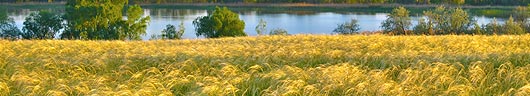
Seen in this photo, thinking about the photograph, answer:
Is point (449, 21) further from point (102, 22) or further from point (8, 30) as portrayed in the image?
point (8, 30)

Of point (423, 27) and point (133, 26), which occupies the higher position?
point (133, 26)

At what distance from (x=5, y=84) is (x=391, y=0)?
4856 inches

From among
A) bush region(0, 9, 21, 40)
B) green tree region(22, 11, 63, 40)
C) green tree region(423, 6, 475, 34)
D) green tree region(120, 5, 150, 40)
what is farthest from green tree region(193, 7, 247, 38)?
green tree region(423, 6, 475, 34)

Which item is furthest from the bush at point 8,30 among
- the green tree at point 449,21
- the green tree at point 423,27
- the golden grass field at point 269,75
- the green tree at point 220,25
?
the golden grass field at point 269,75

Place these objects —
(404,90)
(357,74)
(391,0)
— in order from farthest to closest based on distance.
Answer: (391,0)
(357,74)
(404,90)

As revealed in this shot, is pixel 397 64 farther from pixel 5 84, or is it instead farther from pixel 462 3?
pixel 462 3

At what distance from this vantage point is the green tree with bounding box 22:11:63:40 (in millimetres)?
54812

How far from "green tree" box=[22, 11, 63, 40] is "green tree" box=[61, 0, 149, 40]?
2.26 m

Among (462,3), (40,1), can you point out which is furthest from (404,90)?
(40,1)

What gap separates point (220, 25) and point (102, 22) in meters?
10.3

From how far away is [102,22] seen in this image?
53062mm

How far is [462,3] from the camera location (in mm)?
113562

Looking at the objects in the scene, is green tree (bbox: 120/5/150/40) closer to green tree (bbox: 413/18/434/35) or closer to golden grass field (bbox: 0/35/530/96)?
green tree (bbox: 413/18/434/35)

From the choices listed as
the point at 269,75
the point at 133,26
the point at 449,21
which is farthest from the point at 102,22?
the point at 269,75
